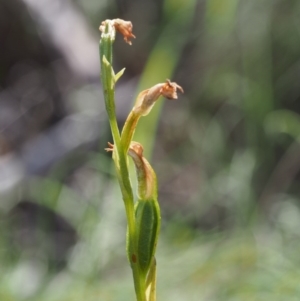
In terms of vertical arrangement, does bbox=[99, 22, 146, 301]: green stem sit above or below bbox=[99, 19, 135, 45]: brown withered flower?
below

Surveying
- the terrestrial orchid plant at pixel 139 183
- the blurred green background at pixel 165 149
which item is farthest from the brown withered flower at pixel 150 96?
the blurred green background at pixel 165 149

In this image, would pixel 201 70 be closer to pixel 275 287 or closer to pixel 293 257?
pixel 293 257

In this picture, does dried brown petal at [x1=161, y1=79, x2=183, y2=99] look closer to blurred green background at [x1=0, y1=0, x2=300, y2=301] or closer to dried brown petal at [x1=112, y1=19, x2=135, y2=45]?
dried brown petal at [x1=112, y1=19, x2=135, y2=45]

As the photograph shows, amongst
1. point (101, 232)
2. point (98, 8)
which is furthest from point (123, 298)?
point (98, 8)

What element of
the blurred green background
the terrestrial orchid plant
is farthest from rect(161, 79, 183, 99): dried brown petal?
the blurred green background

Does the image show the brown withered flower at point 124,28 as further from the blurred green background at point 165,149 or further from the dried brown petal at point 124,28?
the blurred green background at point 165,149

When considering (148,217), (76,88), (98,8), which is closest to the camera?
(148,217)
